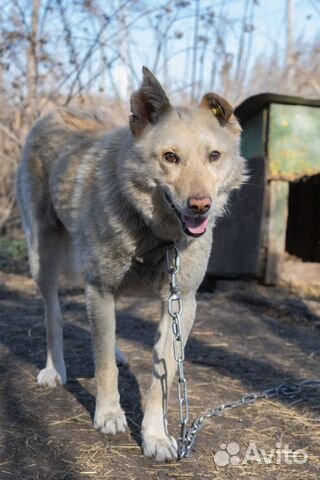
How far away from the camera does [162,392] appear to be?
3037 millimetres

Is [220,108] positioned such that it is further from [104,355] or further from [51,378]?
[51,378]

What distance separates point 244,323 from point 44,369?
2.28 meters

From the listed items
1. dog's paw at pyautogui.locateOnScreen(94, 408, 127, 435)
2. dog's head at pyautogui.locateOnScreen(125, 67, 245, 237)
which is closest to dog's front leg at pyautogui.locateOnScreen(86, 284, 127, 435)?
dog's paw at pyautogui.locateOnScreen(94, 408, 127, 435)

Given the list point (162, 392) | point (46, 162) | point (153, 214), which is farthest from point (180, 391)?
point (46, 162)

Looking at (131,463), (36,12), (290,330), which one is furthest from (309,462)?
(36,12)

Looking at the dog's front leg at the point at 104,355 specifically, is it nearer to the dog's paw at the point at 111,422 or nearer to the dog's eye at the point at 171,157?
the dog's paw at the point at 111,422

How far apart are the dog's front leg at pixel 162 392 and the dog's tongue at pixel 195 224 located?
48cm

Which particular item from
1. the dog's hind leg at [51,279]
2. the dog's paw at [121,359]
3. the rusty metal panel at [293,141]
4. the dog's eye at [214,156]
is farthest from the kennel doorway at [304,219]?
the dog's eye at [214,156]

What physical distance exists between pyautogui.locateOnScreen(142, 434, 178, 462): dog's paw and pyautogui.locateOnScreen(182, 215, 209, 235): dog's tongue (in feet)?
3.39

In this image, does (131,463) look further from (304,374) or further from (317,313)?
(317,313)

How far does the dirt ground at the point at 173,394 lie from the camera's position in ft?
9.18

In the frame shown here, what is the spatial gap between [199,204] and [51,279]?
66.4 inches

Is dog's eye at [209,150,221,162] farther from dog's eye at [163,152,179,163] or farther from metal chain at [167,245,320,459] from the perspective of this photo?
metal chain at [167,245,320,459]

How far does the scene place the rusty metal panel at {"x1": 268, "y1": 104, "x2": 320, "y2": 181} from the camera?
7.13 m
